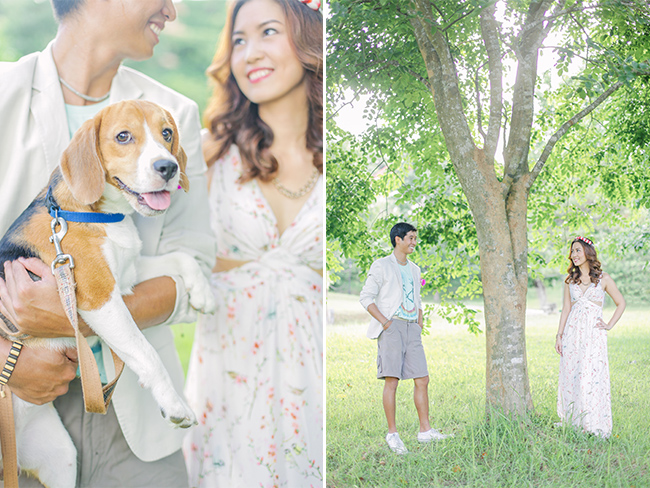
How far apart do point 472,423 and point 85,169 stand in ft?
7.92

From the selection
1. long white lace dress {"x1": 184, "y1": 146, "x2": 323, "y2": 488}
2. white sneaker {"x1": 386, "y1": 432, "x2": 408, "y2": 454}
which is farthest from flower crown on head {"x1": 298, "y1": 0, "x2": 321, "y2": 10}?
white sneaker {"x1": 386, "y1": 432, "x2": 408, "y2": 454}

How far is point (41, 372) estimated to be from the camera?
173 centimetres

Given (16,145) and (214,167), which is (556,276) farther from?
(16,145)

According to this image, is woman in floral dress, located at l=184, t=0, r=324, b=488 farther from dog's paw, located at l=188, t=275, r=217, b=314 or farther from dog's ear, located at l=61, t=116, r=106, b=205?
dog's ear, located at l=61, t=116, r=106, b=205

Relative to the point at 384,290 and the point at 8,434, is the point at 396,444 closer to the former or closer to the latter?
the point at 384,290

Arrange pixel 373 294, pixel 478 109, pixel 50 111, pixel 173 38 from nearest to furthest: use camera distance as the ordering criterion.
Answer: pixel 50 111, pixel 173 38, pixel 373 294, pixel 478 109

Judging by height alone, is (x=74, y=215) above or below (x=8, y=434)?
above

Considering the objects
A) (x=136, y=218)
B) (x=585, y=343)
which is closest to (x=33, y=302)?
(x=136, y=218)

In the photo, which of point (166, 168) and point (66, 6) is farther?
point (66, 6)

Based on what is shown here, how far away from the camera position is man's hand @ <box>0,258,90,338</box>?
1.67 m

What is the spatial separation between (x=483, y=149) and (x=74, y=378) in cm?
239

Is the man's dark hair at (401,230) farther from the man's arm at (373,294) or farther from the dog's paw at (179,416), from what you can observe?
the dog's paw at (179,416)

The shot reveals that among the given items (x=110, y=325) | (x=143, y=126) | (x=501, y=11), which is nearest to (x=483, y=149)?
(x=501, y=11)

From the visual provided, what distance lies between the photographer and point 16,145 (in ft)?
6.01
